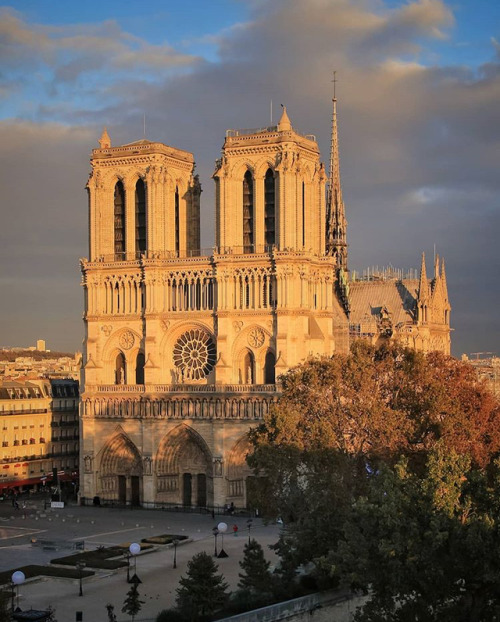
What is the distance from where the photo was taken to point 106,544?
2749 inches

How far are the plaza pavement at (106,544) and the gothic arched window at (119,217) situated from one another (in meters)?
20.3

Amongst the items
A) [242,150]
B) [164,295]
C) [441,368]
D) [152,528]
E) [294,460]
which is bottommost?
[152,528]

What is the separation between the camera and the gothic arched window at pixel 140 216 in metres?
93.1

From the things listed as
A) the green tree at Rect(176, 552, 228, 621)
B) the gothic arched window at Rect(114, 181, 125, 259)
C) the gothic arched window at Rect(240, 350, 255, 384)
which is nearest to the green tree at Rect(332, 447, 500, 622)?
the green tree at Rect(176, 552, 228, 621)

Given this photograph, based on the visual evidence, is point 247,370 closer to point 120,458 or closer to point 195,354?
point 195,354

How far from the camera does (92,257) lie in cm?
9275

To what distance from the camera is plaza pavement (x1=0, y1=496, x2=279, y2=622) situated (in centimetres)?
5303

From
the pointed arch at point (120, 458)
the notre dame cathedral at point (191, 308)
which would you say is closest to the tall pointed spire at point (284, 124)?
the notre dame cathedral at point (191, 308)

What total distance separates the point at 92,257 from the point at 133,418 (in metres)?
13.1

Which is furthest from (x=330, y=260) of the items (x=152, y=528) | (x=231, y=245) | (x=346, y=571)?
(x=346, y=571)

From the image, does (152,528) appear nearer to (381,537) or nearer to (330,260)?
(330,260)

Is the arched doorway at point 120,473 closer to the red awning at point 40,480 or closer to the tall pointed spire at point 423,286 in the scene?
the red awning at point 40,480

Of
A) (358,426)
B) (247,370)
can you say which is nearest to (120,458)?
(247,370)

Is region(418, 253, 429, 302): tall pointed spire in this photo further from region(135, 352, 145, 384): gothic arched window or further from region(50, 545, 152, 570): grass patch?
region(50, 545, 152, 570): grass patch
